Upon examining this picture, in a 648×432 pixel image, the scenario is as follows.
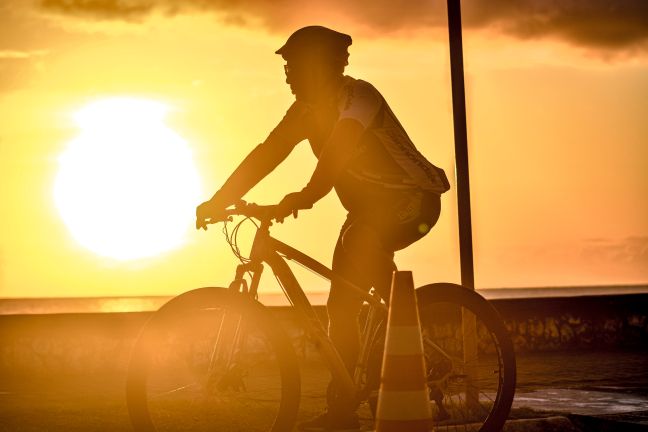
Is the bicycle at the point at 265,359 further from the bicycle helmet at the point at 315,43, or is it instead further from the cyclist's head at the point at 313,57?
the bicycle helmet at the point at 315,43

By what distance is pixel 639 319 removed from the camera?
41.1 feet

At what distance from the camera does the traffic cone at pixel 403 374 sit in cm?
439

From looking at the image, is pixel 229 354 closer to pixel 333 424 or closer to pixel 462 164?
pixel 333 424

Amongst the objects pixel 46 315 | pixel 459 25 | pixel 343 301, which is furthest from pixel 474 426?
pixel 46 315

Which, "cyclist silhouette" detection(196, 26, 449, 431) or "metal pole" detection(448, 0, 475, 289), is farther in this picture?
"metal pole" detection(448, 0, 475, 289)

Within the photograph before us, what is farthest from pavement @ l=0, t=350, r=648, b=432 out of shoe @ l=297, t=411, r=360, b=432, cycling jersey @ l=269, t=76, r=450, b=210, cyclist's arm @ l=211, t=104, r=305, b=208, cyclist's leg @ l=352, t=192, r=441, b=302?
cyclist's arm @ l=211, t=104, r=305, b=208

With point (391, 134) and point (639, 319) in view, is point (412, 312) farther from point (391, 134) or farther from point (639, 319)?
point (639, 319)

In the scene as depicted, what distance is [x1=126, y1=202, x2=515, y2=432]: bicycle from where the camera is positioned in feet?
16.6

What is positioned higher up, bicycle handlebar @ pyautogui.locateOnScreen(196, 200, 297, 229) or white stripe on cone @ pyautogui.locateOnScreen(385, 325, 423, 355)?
bicycle handlebar @ pyautogui.locateOnScreen(196, 200, 297, 229)

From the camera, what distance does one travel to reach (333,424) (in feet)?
18.4

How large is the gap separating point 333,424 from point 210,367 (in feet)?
2.73

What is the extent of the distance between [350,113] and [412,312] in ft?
4.21

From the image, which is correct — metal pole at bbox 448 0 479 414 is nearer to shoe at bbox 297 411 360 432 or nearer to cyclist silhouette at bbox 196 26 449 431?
cyclist silhouette at bbox 196 26 449 431

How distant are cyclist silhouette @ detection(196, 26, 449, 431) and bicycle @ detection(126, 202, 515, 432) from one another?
102 mm
